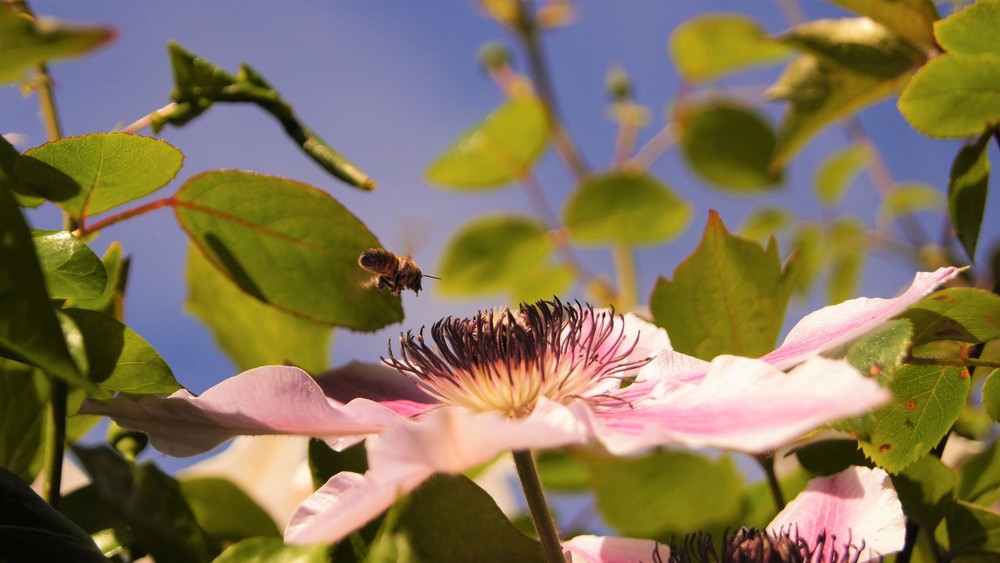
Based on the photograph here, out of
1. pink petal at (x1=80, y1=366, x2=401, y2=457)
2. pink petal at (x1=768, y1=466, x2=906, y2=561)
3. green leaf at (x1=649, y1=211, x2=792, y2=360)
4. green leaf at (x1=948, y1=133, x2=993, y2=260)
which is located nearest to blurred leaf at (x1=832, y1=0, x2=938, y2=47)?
green leaf at (x1=948, y1=133, x2=993, y2=260)

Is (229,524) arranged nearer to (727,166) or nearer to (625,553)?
(625,553)

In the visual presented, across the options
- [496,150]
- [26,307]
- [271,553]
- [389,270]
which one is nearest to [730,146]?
[496,150]

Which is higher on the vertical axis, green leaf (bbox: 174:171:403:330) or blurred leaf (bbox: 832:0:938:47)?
blurred leaf (bbox: 832:0:938:47)

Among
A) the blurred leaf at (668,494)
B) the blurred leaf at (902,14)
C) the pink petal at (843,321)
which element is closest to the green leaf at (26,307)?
the pink petal at (843,321)

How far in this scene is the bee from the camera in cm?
62

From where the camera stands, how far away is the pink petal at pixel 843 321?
486mm

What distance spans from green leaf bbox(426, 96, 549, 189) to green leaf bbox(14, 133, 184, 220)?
87 centimetres

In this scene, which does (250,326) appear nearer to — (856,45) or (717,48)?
(856,45)

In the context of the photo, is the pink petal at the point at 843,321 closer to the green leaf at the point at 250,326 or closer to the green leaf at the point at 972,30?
the green leaf at the point at 972,30

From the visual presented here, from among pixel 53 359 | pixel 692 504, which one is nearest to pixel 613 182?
pixel 692 504

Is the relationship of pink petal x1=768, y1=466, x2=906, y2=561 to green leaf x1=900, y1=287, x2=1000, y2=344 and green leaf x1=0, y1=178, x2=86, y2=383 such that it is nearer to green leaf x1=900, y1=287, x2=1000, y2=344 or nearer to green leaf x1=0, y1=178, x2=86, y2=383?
green leaf x1=900, y1=287, x2=1000, y2=344

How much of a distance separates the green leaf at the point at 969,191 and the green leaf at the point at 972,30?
6 cm

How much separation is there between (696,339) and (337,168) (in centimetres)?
28

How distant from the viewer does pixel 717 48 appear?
145 cm
